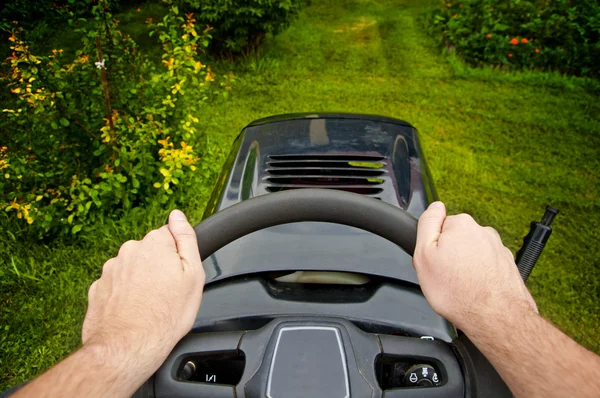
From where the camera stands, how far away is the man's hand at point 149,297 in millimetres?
795

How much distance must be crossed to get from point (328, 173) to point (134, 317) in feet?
3.86

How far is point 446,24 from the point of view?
7070 millimetres

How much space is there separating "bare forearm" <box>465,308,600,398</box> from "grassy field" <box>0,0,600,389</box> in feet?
8.23

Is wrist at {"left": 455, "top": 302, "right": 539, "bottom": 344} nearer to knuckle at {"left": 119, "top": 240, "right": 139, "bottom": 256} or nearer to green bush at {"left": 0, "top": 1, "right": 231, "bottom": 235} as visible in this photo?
knuckle at {"left": 119, "top": 240, "right": 139, "bottom": 256}

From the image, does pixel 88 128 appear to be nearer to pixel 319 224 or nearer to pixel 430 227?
pixel 319 224

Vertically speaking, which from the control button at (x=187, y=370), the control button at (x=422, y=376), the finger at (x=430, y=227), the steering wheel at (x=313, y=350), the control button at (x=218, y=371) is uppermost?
the finger at (x=430, y=227)

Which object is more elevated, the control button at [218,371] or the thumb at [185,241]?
the thumb at [185,241]

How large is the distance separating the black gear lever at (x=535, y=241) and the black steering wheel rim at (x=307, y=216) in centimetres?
65

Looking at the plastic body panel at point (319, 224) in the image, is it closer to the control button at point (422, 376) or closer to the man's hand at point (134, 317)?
the control button at point (422, 376)

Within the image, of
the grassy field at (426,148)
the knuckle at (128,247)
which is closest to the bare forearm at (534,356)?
the knuckle at (128,247)

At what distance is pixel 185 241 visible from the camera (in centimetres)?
91

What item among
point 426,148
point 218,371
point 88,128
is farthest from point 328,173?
point 426,148

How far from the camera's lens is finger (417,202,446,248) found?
0.89 metres

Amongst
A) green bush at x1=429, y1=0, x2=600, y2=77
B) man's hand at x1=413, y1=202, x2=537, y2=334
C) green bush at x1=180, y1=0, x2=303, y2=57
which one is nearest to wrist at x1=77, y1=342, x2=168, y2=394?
man's hand at x1=413, y1=202, x2=537, y2=334
